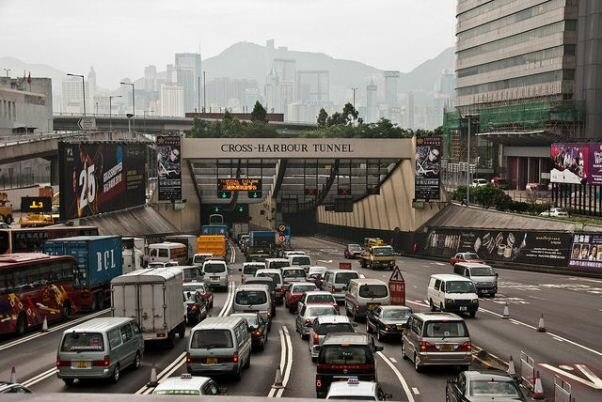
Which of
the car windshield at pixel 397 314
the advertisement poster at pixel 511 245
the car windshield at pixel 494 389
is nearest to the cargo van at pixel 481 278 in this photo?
the advertisement poster at pixel 511 245

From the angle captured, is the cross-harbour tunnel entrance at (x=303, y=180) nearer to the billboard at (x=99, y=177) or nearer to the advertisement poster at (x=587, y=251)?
the billboard at (x=99, y=177)

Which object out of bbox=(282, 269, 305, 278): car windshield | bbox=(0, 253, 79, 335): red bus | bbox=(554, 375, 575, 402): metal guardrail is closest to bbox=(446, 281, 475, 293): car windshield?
bbox=(282, 269, 305, 278): car windshield

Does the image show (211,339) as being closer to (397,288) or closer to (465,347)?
(465,347)

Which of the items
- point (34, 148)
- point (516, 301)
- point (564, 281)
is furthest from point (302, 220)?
point (516, 301)

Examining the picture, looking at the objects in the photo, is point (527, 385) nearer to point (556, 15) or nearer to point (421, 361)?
point (421, 361)

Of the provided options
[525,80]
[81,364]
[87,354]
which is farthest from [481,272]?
[525,80]

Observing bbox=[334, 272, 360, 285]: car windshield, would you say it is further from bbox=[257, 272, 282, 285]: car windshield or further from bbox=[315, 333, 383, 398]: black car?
bbox=[315, 333, 383, 398]: black car
